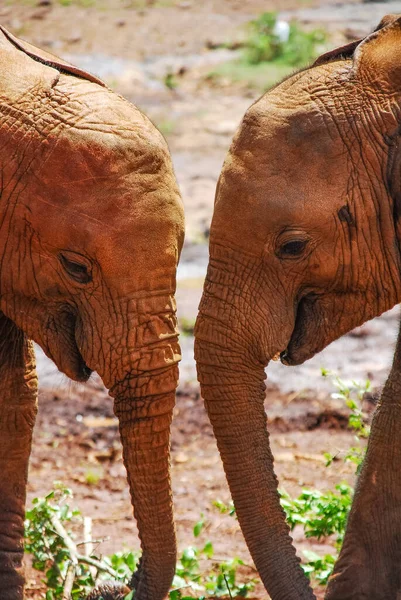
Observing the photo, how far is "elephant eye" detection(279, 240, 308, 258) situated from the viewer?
5.79m

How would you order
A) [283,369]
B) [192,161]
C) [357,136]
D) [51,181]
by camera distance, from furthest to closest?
[192,161], [283,369], [357,136], [51,181]

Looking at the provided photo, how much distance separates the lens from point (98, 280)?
17.8 feet

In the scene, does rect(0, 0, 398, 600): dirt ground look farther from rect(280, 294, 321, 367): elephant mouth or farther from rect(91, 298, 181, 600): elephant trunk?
rect(280, 294, 321, 367): elephant mouth

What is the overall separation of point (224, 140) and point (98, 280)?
33.9ft

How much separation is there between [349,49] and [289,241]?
0.93 m

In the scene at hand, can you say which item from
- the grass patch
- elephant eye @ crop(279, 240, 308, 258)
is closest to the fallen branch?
elephant eye @ crop(279, 240, 308, 258)

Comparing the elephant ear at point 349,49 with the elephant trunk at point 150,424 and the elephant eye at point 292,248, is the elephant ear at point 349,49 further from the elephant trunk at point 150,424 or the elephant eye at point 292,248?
the elephant trunk at point 150,424

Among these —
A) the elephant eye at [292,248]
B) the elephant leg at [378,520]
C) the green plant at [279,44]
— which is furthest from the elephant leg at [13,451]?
the green plant at [279,44]

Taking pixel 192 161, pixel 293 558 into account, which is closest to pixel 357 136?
pixel 293 558

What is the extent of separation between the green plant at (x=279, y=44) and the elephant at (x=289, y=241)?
40.3ft

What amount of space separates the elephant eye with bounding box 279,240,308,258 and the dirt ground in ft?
4.02

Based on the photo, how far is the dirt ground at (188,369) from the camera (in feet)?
27.9

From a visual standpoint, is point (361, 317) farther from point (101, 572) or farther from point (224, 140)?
point (224, 140)

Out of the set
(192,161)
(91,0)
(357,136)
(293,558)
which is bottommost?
(293,558)
